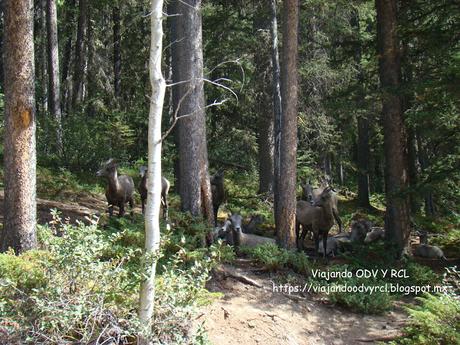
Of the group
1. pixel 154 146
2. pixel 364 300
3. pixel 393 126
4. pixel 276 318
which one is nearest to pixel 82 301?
pixel 154 146

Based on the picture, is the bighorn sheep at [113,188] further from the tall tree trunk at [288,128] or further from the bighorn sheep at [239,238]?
the tall tree trunk at [288,128]

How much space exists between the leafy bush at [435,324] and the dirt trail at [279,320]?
888mm

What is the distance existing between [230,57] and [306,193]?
16.8 ft

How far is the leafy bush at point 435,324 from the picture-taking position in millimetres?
7695

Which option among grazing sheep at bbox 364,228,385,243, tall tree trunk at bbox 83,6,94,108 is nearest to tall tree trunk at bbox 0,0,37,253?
grazing sheep at bbox 364,228,385,243

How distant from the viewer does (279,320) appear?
9.22m

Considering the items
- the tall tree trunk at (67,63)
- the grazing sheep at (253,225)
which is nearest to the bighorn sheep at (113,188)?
the grazing sheep at (253,225)

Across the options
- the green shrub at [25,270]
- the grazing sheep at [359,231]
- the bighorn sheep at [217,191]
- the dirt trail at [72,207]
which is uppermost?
the bighorn sheep at [217,191]

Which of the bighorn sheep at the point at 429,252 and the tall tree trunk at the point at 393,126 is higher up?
the tall tree trunk at the point at 393,126

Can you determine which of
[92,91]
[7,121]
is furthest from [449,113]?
[92,91]

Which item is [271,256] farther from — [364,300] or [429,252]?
[429,252]

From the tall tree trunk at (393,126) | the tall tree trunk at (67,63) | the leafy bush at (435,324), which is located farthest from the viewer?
the tall tree trunk at (67,63)

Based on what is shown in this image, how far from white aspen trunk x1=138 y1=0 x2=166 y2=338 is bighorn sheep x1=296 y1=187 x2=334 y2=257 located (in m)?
7.61

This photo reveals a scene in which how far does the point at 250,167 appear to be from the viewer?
23.1 m
